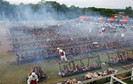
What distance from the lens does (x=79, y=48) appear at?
60.5 ft

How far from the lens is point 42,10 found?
184 ft

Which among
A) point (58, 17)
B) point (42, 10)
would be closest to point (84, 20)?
point (58, 17)

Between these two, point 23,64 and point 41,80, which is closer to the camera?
point 41,80

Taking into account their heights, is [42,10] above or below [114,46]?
above

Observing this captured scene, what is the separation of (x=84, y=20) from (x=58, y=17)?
11.8 m

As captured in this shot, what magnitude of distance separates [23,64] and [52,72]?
3895 millimetres

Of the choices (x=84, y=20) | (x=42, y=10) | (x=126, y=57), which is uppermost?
(x=42, y=10)

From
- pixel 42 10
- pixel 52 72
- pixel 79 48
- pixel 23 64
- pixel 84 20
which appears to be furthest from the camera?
pixel 84 20

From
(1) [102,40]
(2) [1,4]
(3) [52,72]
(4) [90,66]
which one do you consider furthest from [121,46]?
(2) [1,4]

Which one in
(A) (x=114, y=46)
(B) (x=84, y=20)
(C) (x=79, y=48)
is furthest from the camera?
(B) (x=84, y=20)

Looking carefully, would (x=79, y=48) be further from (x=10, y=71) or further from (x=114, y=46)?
(x=10, y=71)

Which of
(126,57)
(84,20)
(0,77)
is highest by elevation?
(84,20)

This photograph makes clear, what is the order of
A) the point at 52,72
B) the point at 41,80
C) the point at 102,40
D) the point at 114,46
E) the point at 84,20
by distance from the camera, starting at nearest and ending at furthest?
the point at 41,80, the point at 52,72, the point at 114,46, the point at 102,40, the point at 84,20

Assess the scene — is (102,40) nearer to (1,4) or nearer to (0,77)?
(0,77)
